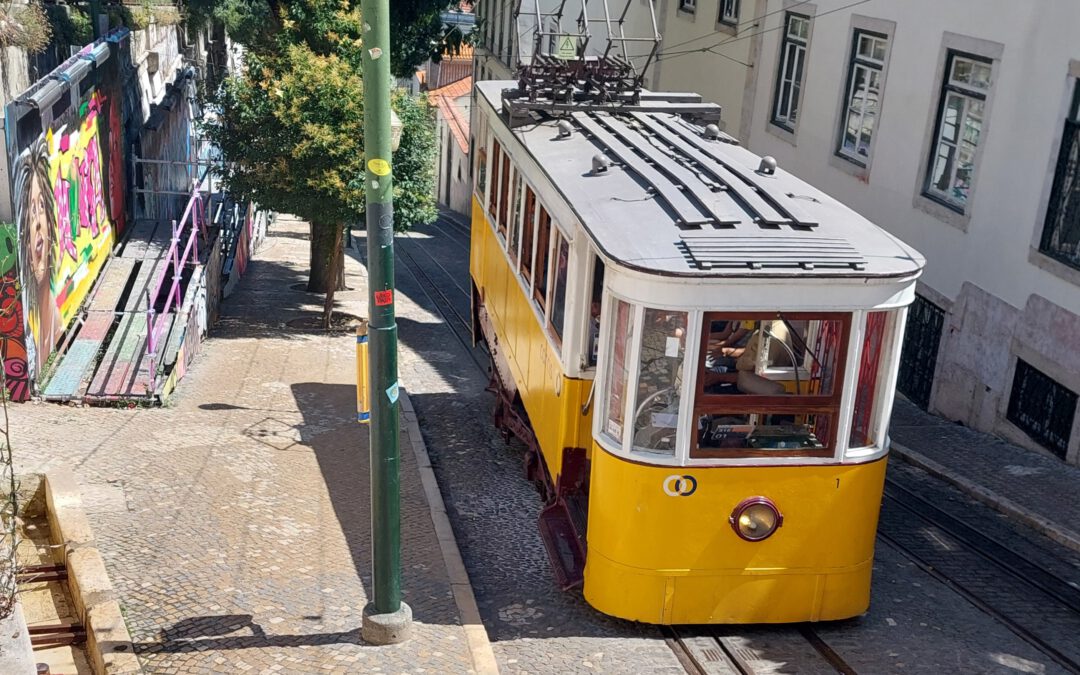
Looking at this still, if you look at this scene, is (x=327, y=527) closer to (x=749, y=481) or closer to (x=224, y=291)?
(x=749, y=481)

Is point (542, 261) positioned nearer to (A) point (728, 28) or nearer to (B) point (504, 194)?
(B) point (504, 194)

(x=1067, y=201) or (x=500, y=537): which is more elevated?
(x=1067, y=201)

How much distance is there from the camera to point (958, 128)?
1408 centimetres

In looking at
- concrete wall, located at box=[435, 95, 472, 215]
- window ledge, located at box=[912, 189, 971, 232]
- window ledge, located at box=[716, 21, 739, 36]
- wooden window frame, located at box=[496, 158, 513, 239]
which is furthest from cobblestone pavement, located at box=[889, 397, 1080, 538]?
concrete wall, located at box=[435, 95, 472, 215]

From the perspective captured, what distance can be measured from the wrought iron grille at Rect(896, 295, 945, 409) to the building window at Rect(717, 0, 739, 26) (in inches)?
327

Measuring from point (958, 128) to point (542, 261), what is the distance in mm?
6953

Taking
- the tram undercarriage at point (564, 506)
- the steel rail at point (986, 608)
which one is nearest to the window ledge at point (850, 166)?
the tram undercarriage at point (564, 506)

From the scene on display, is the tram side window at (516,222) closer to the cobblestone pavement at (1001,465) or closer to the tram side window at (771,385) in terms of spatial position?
the tram side window at (771,385)

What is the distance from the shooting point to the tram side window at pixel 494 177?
12.2m

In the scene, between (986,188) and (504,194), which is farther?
(986,188)

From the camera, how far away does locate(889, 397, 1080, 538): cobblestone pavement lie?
10602 mm

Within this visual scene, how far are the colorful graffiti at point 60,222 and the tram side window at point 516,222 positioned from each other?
209 inches

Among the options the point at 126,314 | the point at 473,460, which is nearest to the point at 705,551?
the point at 473,460

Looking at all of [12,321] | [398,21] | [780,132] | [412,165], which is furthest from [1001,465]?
[398,21]
